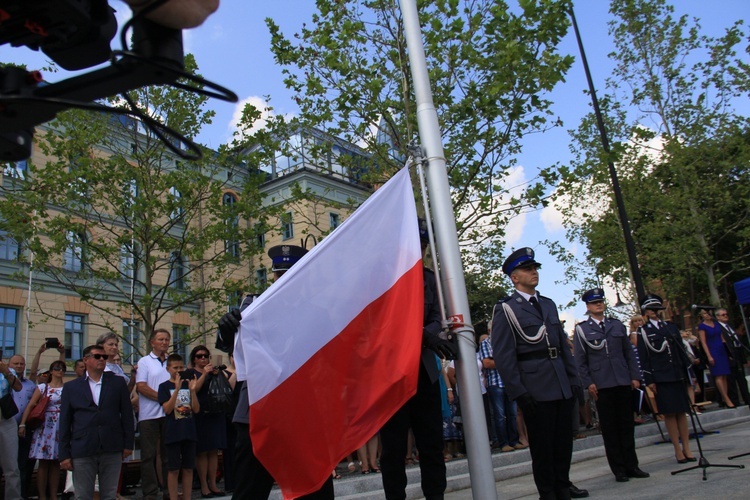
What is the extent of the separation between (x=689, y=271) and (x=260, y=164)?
20.6m

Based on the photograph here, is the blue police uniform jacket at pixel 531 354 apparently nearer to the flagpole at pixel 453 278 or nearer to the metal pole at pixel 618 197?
the flagpole at pixel 453 278

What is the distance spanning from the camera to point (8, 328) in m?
27.6

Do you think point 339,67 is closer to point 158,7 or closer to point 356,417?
Result: point 356,417

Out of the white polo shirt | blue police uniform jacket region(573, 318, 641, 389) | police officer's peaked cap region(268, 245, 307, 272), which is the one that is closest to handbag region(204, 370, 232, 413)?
the white polo shirt

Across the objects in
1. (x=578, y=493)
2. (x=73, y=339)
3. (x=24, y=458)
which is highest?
(x=73, y=339)

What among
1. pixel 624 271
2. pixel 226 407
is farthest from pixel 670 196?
pixel 226 407

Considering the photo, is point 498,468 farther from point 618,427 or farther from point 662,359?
point 662,359

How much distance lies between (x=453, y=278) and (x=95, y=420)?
4.86m

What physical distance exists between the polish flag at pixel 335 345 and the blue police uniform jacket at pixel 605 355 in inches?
165

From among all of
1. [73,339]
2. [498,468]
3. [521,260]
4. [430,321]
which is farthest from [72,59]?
[73,339]

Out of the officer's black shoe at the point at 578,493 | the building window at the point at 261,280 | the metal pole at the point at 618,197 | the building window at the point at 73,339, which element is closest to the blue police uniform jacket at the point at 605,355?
the officer's black shoe at the point at 578,493

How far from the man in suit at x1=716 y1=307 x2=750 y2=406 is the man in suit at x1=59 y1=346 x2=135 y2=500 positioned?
12.4m

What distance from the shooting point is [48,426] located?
371 inches

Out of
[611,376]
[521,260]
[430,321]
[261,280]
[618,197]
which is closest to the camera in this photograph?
[430,321]
